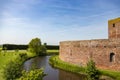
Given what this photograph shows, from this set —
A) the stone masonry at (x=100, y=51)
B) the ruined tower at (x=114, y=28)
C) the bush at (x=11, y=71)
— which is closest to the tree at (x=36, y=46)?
the stone masonry at (x=100, y=51)

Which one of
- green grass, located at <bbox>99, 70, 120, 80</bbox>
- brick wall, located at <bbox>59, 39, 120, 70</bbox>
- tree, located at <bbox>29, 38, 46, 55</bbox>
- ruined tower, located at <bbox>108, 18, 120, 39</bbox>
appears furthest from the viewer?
tree, located at <bbox>29, 38, 46, 55</bbox>

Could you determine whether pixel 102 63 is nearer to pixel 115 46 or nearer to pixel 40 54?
pixel 115 46

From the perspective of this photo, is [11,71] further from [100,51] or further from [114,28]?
[114,28]

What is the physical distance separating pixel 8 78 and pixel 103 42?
11.3 m

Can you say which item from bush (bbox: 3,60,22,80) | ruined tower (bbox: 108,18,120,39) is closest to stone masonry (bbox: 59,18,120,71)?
ruined tower (bbox: 108,18,120,39)

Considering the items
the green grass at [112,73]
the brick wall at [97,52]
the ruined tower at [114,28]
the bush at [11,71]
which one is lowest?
the green grass at [112,73]

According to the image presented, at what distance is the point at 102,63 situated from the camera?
22516 millimetres

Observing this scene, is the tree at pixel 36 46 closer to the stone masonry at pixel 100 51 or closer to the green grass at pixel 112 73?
the stone masonry at pixel 100 51

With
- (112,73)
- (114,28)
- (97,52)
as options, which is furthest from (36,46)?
(112,73)

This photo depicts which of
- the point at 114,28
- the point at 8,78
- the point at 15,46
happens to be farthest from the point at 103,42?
the point at 15,46

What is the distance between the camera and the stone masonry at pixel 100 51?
21.4m

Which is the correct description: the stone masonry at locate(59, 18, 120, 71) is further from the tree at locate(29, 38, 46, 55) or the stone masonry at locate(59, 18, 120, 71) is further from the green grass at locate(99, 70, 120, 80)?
the tree at locate(29, 38, 46, 55)

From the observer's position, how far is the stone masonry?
21.4m

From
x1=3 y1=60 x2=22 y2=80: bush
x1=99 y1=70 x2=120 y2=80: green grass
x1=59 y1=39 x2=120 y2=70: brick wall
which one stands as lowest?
x1=99 y1=70 x2=120 y2=80: green grass
